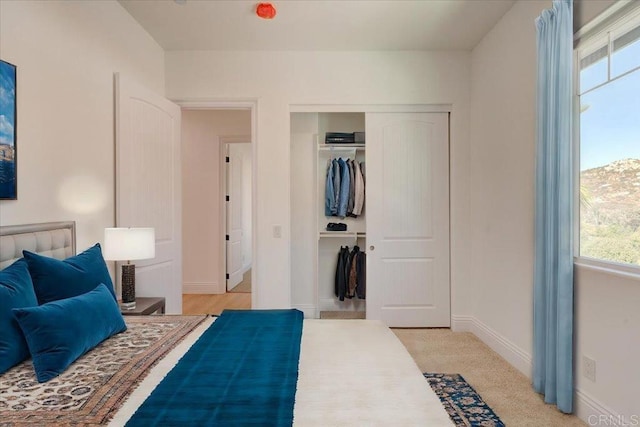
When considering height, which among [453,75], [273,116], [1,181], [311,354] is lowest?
[311,354]

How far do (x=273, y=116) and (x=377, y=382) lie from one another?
3.00 metres

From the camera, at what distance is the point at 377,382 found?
1461 millimetres

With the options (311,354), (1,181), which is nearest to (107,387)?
(311,354)

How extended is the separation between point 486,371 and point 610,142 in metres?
1.76

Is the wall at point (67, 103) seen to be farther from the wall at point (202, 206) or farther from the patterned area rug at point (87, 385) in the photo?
the wall at point (202, 206)

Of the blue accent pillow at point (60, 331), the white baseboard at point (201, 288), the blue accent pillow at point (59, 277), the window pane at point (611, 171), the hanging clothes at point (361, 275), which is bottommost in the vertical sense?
the white baseboard at point (201, 288)

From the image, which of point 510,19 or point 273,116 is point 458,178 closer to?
point 510,19

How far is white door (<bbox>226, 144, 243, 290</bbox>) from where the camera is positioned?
582cm

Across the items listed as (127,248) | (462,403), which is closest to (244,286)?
(127,248)

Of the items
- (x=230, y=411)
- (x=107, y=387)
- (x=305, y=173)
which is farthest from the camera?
(x=305, y=173)

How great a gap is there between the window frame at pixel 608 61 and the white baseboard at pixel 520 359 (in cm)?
72

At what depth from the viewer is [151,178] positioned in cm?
342

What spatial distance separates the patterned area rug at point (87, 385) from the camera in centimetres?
119

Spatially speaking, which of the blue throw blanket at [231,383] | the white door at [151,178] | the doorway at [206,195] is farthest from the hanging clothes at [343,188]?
the blue throw blanket at [231,383]
